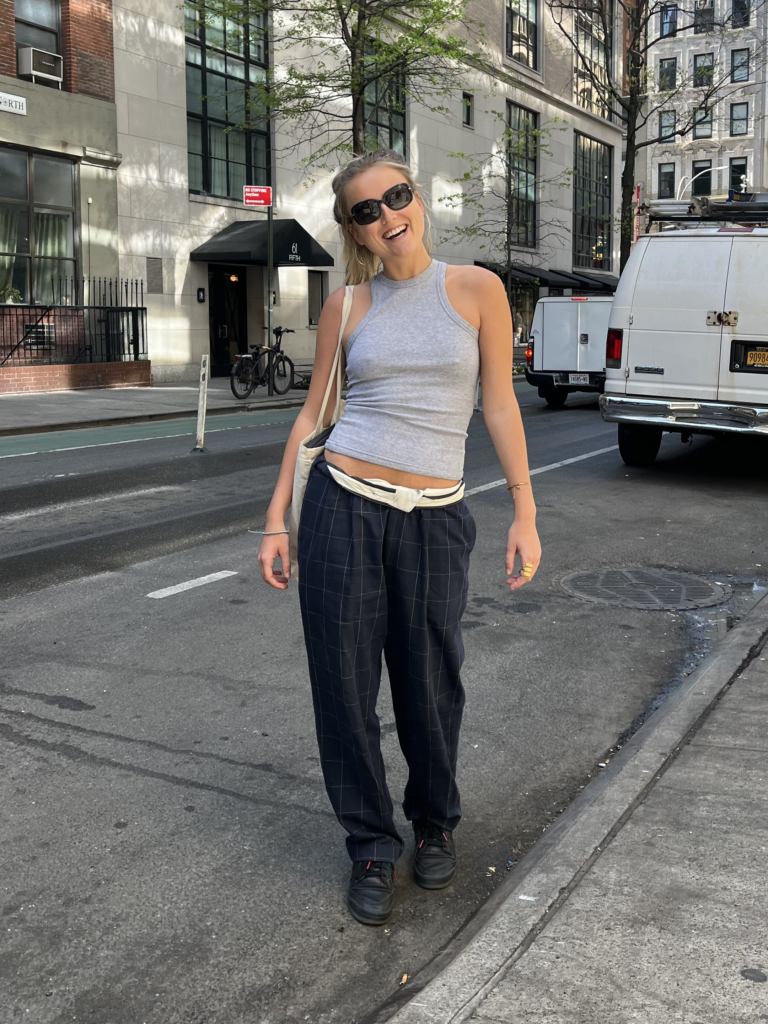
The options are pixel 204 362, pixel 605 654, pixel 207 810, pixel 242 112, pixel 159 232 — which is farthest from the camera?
pixel 242 112

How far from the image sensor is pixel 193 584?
22.5ft

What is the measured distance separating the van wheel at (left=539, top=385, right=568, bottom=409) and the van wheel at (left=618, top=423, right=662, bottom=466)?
27.5ft

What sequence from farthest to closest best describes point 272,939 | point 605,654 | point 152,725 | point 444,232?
point 444,232 → point 605,654 → point 152,725 → point 272,939

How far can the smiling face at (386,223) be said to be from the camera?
2871 mm

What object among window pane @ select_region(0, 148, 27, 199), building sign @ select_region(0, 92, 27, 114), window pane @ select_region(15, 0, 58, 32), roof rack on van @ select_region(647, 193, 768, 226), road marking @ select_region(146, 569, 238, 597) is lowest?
road marking @ select_region(146, 569, 238, 597)

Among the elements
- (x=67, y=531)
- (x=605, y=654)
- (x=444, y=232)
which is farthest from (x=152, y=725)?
(x=444, y=232)

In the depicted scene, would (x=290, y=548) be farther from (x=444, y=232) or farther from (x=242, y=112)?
(x=444, y=232)

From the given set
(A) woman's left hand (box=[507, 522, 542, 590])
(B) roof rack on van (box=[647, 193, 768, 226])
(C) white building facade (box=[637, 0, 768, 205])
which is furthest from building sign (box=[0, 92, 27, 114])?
(C) white building facade (box=[637, 0, 768, 205])

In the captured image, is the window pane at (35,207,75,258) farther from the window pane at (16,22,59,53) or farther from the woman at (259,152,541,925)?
the woman at (259,152,541,925)

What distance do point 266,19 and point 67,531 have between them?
76.0 feet

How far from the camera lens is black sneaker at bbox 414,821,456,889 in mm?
3156

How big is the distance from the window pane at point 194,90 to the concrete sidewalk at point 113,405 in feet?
23.7

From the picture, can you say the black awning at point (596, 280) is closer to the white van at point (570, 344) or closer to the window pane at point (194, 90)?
the window pane at point (194, 90)

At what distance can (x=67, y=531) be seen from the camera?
848 cm
